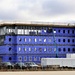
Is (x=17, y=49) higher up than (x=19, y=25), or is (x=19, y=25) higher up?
(x=19, y=25)

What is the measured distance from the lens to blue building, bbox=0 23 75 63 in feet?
268

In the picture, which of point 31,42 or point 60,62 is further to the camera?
point 31,42

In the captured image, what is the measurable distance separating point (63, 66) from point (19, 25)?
19.4 metres

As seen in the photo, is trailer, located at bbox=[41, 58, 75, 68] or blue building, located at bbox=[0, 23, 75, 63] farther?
blue building, located at bbox=[0, 23, 75, 63]

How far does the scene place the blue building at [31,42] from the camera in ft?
268

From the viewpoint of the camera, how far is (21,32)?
269 feet

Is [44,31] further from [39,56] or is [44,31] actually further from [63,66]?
[63,66]

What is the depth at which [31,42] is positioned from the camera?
269ft

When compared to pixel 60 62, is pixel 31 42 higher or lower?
higher

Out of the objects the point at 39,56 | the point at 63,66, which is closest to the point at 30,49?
the point at 39,56

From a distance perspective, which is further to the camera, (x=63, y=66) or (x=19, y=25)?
(x=19, y=25)

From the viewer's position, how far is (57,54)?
83.7 meters

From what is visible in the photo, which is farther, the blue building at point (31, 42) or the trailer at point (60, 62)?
the blue building at point (31, 42)

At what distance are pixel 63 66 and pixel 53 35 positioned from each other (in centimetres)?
1710
